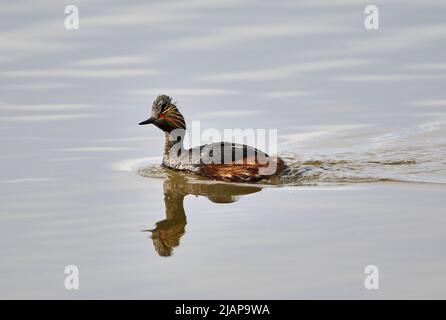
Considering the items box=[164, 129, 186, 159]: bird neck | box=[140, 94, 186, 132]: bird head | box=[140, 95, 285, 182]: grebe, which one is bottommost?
box=[140, 95, 285, 182]: grebe

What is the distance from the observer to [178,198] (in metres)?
11.6

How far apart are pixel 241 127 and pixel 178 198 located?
284 cm

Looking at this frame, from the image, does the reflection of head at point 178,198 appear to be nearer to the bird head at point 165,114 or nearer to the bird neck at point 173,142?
the bird neck at point 173,142

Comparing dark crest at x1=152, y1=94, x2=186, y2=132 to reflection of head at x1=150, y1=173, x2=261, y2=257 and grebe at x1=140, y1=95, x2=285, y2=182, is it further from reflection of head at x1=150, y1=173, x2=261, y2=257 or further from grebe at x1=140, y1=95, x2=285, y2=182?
reflection of head at x1=150, y1=173, x2=261, y2=257

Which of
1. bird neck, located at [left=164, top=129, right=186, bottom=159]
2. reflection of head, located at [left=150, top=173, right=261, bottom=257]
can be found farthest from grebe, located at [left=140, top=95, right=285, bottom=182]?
reflection of head, located at [left=150, top=173, right=261, bottom=257]

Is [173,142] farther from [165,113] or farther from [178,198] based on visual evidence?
[178,198]

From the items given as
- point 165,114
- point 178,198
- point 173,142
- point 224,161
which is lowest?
point 178,198

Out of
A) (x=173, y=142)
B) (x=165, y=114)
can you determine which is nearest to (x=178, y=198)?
(x=173, y=142)

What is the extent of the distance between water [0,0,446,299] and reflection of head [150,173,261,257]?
0.03 metres

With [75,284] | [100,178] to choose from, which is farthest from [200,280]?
[100,178]

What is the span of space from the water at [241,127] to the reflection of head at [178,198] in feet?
0.10

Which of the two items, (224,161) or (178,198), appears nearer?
(178,198)

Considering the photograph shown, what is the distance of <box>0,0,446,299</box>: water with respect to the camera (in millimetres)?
8711

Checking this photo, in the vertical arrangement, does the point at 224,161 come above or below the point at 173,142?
below
